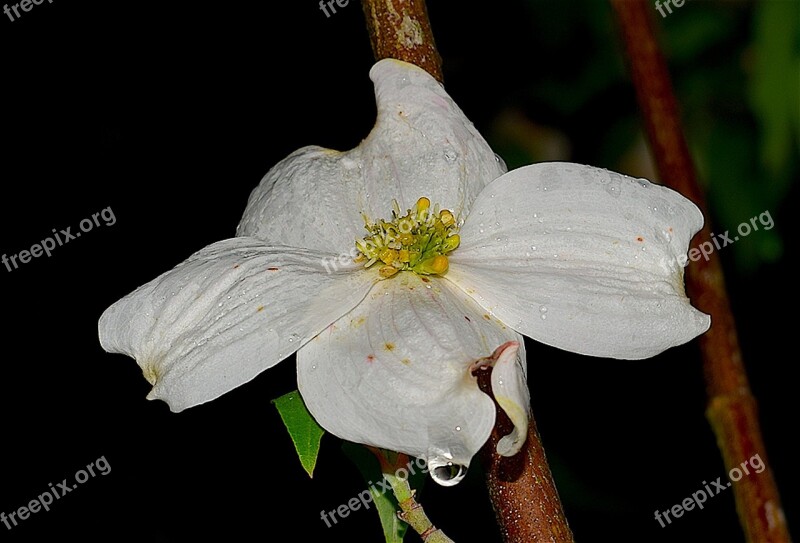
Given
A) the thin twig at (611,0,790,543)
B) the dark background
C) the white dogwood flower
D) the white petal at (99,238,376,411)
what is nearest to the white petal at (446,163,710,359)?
the white dogwood flower

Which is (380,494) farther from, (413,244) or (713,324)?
(713,324)

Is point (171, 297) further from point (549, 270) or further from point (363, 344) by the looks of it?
point (549, 270)

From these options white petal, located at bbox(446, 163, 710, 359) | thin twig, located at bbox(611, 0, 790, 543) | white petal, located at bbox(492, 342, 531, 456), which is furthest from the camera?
thin twig, located at bbox(611, 0, 790, 543)

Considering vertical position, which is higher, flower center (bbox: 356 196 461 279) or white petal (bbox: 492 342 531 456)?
flower center (bbox: 356 196 461 279)

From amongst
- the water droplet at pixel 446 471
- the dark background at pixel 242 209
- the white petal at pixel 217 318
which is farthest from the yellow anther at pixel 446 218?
the dark background at pixel 242 209

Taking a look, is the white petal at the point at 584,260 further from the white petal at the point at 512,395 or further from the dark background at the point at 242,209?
the dark background at the point at 242,209

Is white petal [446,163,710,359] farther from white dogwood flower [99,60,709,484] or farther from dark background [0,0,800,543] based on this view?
dark background [0,0,800,543]
